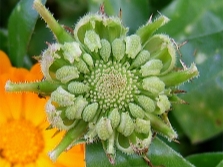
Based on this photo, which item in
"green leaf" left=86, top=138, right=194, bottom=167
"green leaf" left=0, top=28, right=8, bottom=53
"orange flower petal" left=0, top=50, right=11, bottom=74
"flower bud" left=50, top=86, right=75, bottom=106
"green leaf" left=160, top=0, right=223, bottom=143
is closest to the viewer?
"flower bud" left=50, top=86, right=75, bottom=106

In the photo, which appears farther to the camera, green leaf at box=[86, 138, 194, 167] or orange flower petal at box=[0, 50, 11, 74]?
orange flower petal at box=[0, 50, 11, 74]

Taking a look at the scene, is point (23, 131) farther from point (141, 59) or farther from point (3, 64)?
point (141, 59)

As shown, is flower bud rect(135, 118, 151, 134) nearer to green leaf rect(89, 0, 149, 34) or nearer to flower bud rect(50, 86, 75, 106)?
flower bud rect(50, 86, 75, 106)

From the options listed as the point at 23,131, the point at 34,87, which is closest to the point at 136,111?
the point at 34,87

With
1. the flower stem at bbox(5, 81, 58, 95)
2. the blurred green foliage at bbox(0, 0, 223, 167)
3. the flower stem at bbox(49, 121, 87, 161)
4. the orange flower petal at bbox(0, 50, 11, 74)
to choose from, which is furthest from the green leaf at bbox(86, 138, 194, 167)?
the orange flower petal at bbox(0, 50, 11, 74)

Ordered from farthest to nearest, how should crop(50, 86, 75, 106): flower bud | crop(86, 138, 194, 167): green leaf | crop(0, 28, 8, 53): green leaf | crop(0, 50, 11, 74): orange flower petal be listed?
crop(0, 28, 8, 53): green leaf
crop(0, 50, 11, 74): orange flower petal
crop(86, 138, 194, 167): green leaf
crop(50, 86, 75, 106): flower bud

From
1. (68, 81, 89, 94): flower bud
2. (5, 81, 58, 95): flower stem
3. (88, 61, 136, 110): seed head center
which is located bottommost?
(88, 61, 136, 110): seed head center

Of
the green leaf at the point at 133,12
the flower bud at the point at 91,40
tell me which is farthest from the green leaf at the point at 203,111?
the flower bud at the point at 91,40

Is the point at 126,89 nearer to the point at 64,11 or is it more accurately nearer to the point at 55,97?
the point at 55,97
